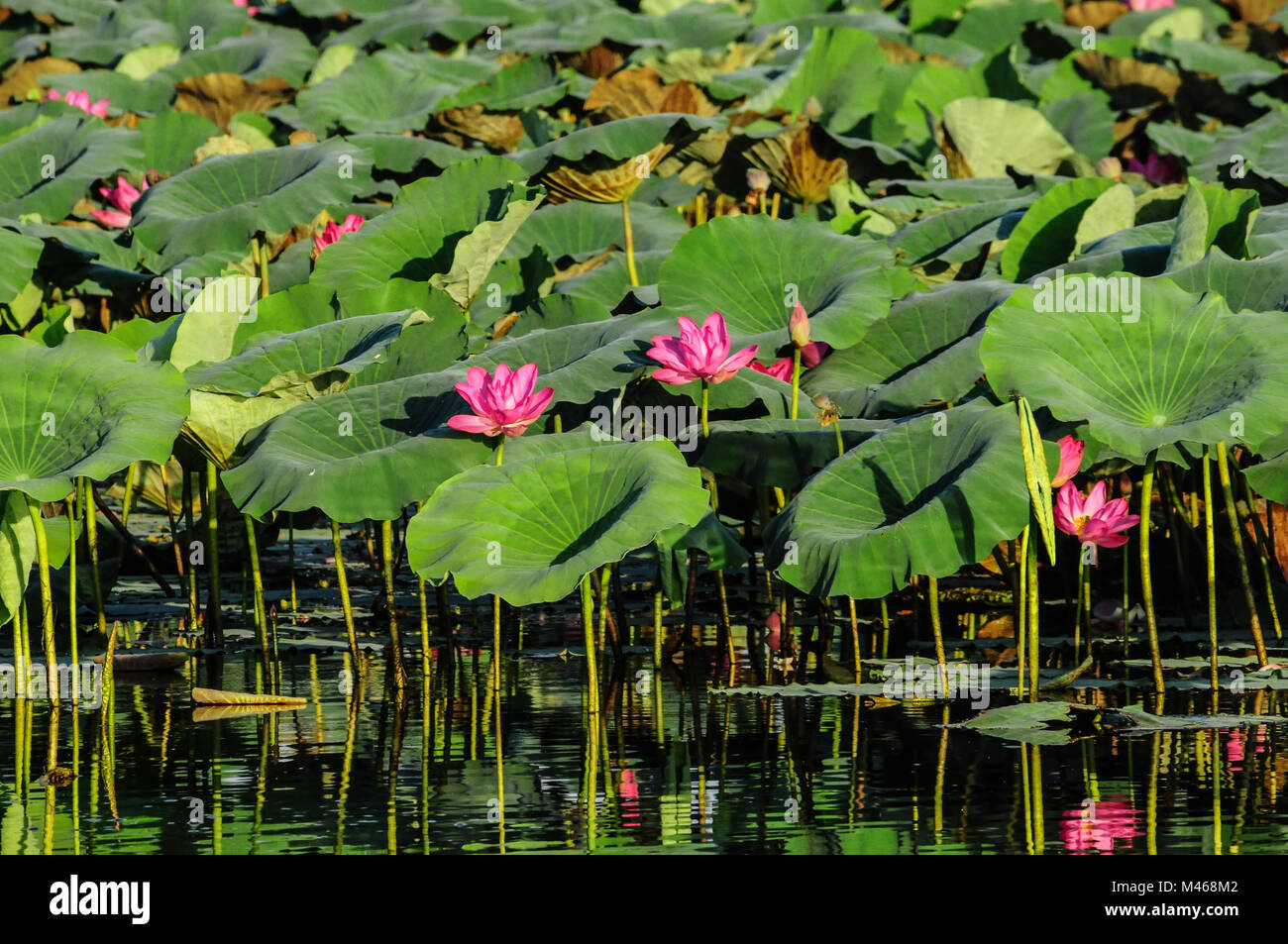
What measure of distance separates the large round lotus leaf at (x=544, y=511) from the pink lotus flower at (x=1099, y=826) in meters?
1.05

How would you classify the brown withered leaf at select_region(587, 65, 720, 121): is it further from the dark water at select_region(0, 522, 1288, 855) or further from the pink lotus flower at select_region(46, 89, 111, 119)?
the dark water at select_region(0, 522, 1288, 855)

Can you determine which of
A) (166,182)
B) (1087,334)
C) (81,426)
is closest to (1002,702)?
(1087,334)

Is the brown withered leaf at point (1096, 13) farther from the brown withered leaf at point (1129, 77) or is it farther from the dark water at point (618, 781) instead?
the dark water at point (618, 781)

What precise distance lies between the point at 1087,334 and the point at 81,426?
98.3 inches

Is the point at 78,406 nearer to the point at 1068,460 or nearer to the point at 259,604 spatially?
the point at 259,604

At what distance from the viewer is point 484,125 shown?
7820 millimetres

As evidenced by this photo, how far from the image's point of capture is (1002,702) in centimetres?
398

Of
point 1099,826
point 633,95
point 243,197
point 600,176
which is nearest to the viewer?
point 1099,826

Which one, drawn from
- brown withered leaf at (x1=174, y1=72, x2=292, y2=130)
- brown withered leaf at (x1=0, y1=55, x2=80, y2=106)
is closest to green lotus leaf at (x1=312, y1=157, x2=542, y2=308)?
brown withered leaf at (x1=174, y1=72, x2=292, y2=130)

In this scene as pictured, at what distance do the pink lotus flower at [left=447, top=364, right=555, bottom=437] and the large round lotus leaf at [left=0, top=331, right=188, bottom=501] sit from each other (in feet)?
2.35

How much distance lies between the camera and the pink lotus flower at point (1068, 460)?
399 centimetres

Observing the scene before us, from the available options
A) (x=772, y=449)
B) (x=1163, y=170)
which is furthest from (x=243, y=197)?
(x=1163, y=170)

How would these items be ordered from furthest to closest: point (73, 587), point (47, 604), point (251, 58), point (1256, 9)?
1. point (1256, 9)
2. point (251, 58)
3. point (73, 587)
4. point (47, 604)

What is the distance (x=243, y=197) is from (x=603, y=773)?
3677mm
